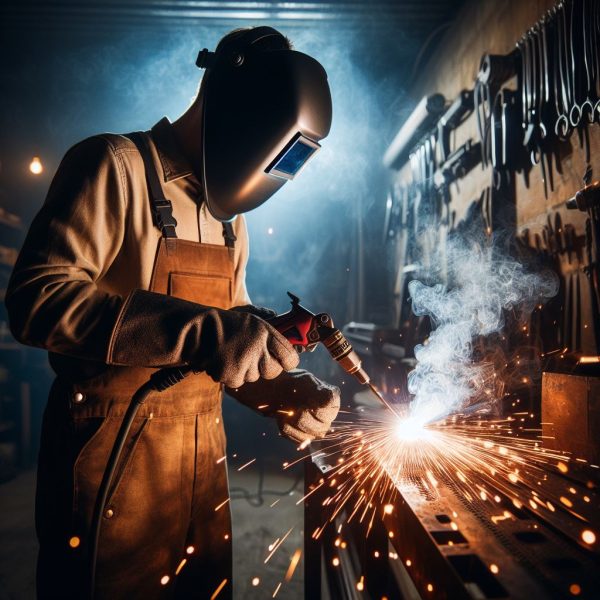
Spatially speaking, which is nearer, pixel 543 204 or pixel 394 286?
pixel 543 204

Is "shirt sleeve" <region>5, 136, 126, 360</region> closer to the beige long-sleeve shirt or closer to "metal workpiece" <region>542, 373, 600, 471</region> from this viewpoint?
the beige long-sleeve shirt

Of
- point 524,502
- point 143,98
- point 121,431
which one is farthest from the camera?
point 143,98

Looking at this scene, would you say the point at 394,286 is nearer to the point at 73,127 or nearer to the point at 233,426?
the point at 233,426

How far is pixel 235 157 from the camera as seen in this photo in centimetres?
134

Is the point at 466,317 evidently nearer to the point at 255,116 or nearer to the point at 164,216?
the point at 255,116

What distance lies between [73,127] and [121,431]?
Result: 6.53 metres

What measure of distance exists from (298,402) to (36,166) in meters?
6.49

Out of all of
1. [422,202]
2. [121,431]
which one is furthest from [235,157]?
[422,202]

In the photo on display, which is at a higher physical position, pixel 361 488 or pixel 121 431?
pixel 121 431

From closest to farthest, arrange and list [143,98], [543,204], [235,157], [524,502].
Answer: [524,502] < [235,157] < [543,204] < [143,98]

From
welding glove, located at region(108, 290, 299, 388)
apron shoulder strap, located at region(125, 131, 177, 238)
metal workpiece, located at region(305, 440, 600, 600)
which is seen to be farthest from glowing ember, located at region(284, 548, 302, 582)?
apron shoulder strap, located at region(125, 131, 177, 238)

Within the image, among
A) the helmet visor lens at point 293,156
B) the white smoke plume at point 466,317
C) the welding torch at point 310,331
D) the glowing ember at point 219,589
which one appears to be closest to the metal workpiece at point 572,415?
the white smoke plume at point 466,317

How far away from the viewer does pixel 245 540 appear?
10.7ft

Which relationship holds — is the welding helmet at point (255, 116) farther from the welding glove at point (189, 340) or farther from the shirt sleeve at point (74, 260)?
the welding glove at point (189, 340)
